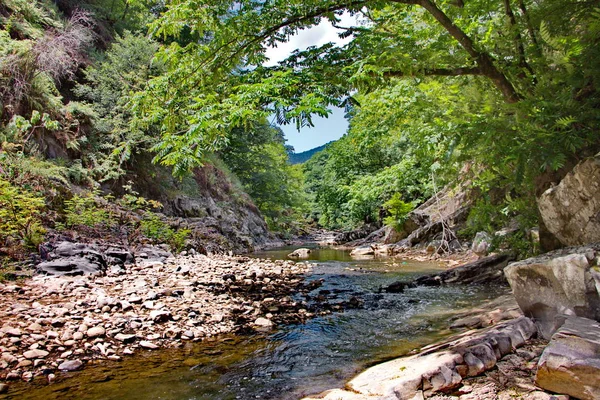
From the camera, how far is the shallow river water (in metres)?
3.29

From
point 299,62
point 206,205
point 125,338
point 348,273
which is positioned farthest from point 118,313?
point 206,205

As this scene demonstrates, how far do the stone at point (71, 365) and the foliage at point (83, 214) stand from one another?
659 centimetres

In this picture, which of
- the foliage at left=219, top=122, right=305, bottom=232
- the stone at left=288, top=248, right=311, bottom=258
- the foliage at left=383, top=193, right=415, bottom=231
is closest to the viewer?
the stone at left=288, top=248, right=311, bottom=258

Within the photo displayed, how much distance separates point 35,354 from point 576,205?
6577 millimetres

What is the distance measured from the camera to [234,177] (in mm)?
24516

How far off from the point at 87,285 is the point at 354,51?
20.0ft

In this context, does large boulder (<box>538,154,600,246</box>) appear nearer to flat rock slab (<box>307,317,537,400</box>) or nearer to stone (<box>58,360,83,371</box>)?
flat rock slab (<box>307,317,537,400</box>)

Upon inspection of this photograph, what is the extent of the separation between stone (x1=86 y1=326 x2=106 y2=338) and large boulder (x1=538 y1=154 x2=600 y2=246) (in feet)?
20.1

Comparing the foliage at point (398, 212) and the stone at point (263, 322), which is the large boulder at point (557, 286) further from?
the foliage at point (398, 212)

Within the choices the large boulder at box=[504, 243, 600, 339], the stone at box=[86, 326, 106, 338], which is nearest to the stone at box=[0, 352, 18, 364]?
the stone at box=[86, 326, 106, 338]

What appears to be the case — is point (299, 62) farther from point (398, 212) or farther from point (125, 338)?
point (398, 212)

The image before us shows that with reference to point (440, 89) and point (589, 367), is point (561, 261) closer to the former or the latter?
point (589, 367)

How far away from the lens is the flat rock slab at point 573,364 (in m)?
2.28

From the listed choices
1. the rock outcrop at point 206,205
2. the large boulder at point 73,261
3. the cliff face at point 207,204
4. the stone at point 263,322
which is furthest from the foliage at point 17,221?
the cliff face at point 207,204
